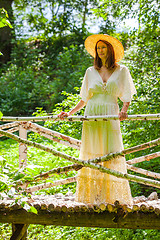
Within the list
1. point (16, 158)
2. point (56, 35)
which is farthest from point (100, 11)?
point (56, 35)

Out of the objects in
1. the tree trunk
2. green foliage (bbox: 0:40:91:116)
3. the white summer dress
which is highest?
the tree trunk

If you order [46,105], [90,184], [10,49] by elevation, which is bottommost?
[90,184]

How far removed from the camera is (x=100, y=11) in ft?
21.2

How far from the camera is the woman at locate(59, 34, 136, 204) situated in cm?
304

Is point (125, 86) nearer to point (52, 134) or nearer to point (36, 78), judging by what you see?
point (52, 134)

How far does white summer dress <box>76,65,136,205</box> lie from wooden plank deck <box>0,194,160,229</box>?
109 millimetres

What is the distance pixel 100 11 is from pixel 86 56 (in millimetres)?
4839

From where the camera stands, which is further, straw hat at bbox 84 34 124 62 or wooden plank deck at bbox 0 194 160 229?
straw hat at bbox 84 34 124 62

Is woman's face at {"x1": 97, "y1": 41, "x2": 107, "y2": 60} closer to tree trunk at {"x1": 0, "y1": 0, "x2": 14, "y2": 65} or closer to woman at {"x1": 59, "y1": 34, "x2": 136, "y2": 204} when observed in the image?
woman at {"x1": 59, "y1": 34, "x2": 136, "y2": 204}

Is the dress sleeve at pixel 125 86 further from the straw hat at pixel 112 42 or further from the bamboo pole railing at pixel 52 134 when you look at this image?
the bamboo pole railing at pixel 52 134

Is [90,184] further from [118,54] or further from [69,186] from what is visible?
[69,186]

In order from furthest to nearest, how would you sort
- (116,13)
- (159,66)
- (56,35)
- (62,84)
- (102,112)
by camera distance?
(56,35) → (62,84) → (116,13) → (159,66) → (102,112)

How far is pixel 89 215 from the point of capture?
3.04 m

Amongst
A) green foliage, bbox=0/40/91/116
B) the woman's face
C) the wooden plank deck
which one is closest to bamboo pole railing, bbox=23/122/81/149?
the wooden plank deck
